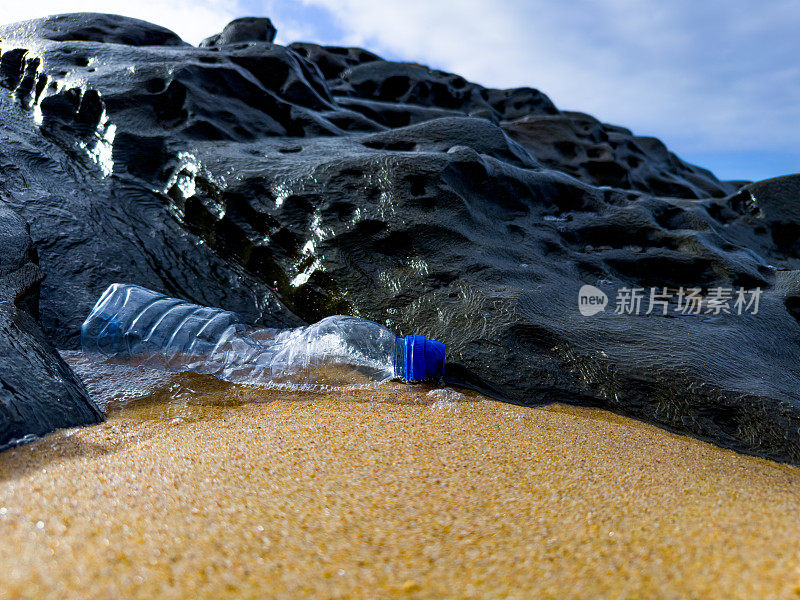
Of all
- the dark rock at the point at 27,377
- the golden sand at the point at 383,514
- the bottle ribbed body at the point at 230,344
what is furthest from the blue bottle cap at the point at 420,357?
the dark rock at the point at 27,377

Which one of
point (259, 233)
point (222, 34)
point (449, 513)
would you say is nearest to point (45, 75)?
point (259, 233)

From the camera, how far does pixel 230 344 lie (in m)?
2.72

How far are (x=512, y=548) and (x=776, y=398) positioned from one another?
1.81 meters

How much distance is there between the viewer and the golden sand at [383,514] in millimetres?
880

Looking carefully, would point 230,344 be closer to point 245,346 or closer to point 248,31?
point 245,346

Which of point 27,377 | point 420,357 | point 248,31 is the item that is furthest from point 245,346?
point 248,31

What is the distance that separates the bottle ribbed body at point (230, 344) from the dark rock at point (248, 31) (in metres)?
5.29

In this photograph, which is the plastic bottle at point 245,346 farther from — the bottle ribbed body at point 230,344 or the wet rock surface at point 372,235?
the wet rock surface at point 372,235

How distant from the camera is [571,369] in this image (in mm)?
2541

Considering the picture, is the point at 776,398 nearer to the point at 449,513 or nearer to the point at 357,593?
the point at 449,513

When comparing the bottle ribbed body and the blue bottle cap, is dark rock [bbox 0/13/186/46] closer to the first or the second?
the bottle ribbed body

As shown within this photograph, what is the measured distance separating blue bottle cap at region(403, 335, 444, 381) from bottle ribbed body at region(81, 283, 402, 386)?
10 centimetres

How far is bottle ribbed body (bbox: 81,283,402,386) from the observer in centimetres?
256

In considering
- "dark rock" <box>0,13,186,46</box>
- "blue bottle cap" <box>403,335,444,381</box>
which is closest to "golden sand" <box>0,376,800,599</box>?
"blue bottle cap" <box>403,335,444,381</box>
